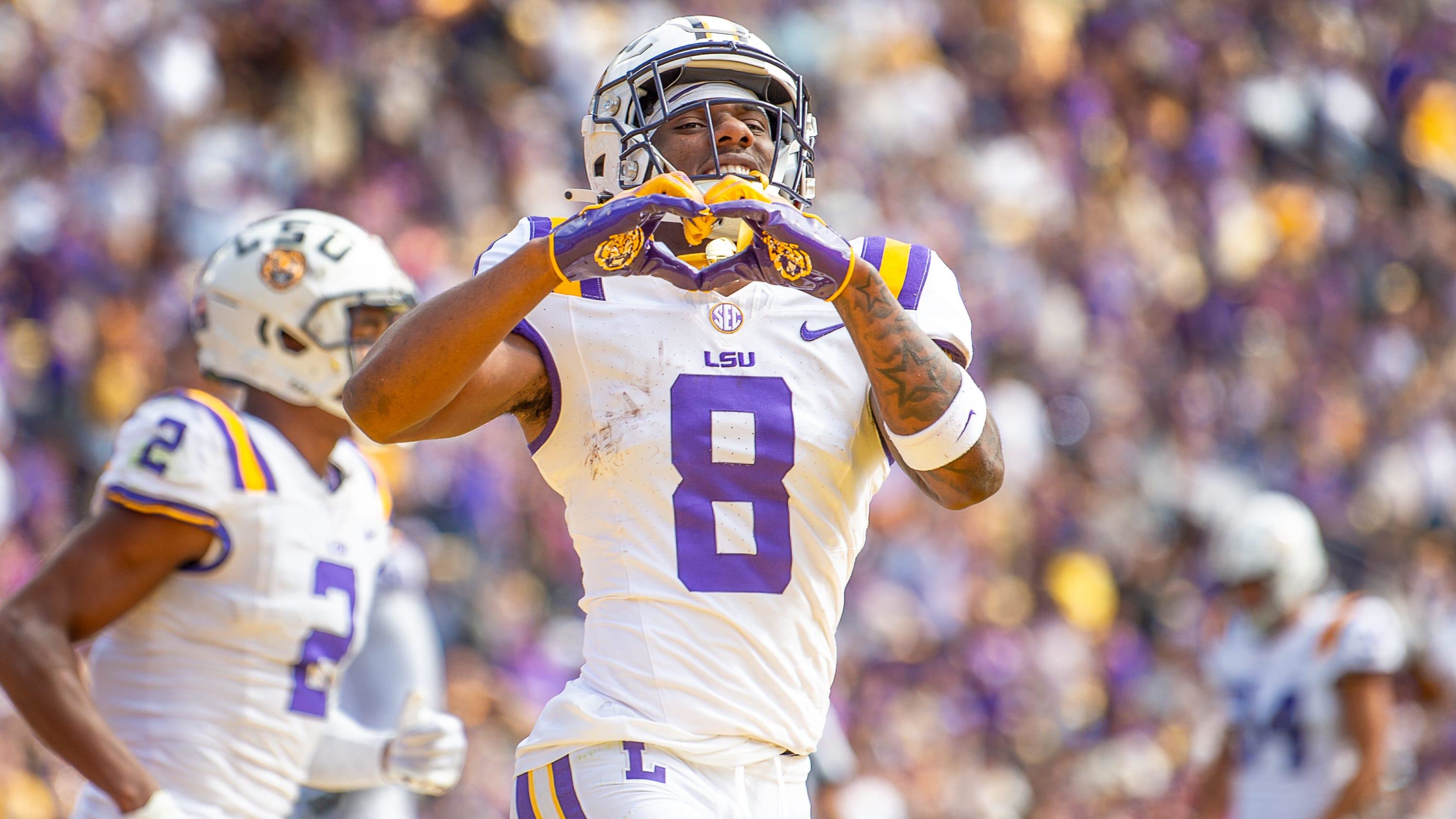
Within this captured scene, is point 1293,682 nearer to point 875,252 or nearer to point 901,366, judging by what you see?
point 875,252

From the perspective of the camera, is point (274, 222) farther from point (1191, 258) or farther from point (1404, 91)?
point (1404, 91)

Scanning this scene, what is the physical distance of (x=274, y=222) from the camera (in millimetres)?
4375

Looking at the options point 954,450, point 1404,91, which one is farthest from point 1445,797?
point 954,450

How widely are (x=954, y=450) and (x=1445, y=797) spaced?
27.1 ft

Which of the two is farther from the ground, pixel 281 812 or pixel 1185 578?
pixel 1185 578

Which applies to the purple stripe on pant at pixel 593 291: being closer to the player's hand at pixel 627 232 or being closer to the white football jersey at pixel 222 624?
the player's hand at pixel 627 232

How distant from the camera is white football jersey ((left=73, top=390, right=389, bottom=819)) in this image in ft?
12.4

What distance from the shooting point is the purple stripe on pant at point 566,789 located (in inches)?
104

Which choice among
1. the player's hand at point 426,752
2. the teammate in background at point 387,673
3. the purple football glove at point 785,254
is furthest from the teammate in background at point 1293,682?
the purple football glove at point 785,254

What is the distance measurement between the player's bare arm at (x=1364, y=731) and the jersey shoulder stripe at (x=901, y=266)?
13.3 feet

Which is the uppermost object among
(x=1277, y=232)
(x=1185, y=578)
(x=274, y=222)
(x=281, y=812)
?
(x=1277, y=232)

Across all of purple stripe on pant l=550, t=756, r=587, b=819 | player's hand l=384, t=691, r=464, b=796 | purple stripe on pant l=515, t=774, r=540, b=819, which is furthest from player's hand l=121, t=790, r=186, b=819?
purple stripe on pant l=550, t=756, r=587, b=819

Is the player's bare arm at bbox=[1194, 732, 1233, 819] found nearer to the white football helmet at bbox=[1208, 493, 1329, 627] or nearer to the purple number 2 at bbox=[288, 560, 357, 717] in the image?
the white football helmet at bbox=[1208, 493, 1329, 627]

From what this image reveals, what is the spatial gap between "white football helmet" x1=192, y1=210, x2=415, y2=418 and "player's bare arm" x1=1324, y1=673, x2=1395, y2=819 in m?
3.89
